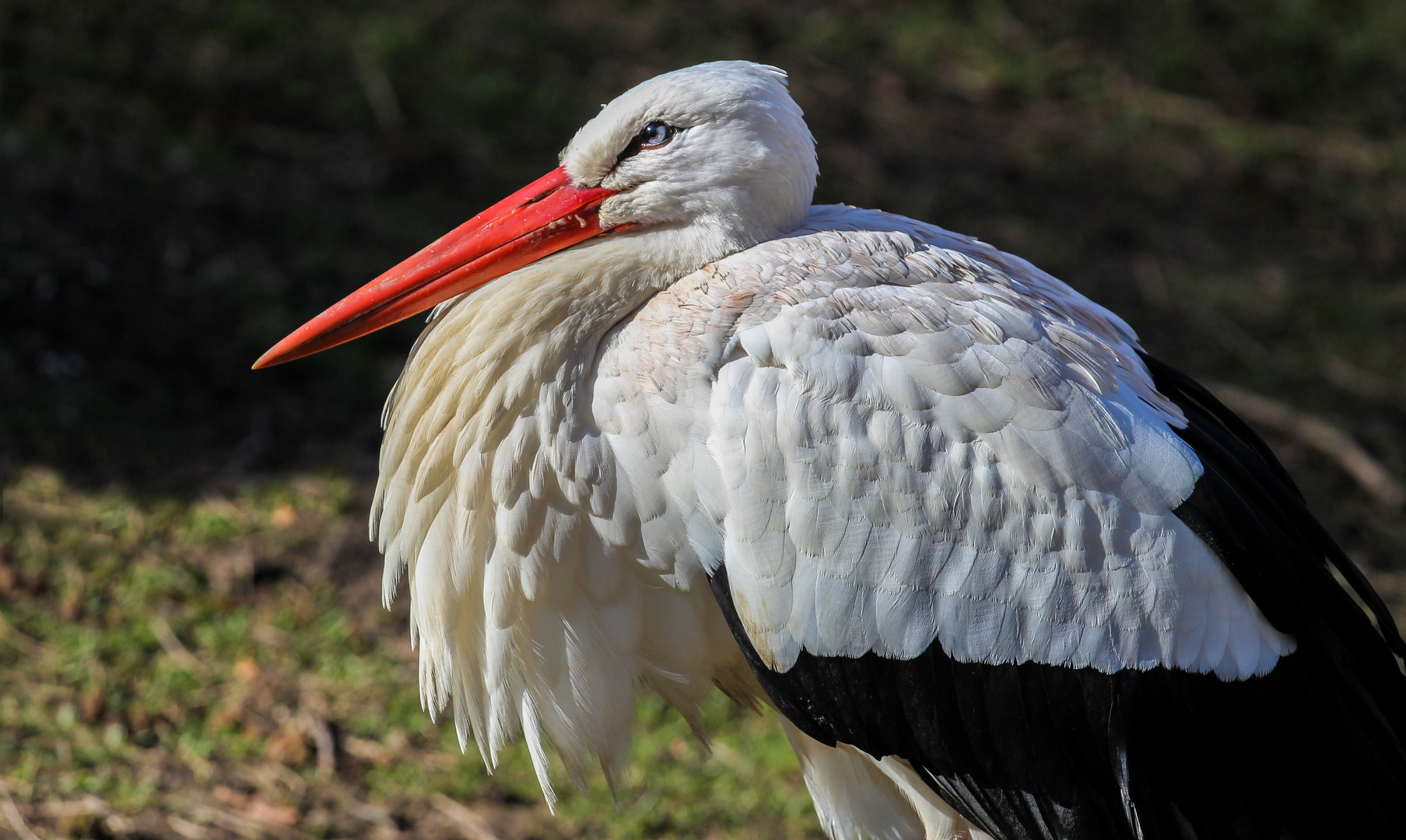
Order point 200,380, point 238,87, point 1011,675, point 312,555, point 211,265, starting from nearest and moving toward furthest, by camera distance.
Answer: point 1011,675
point 312,555
point 200,380
point 211,265
point 238,87

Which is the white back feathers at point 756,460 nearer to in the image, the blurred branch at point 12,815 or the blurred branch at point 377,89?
the blurred branch at point 12,815

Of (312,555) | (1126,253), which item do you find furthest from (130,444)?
(1126,253)

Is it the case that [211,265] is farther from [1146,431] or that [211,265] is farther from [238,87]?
[1146,431]

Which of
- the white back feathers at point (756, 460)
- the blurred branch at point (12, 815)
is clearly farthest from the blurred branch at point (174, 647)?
the white back feathers at point (756, 460)

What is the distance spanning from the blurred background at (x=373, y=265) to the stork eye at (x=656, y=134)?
151 centimetres

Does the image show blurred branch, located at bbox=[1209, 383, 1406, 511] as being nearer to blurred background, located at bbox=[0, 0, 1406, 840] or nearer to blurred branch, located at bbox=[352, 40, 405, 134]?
blurred background, located at bbox=[0, 0, 1406, 840]

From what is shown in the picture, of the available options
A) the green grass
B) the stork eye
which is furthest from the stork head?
the green grass

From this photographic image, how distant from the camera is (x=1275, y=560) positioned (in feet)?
6.28

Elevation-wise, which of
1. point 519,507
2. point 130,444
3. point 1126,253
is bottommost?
point 1126,253

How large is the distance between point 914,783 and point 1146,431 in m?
0.71

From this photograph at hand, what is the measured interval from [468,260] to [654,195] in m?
0.34

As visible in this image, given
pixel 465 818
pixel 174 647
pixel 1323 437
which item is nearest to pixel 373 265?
pixel 174 647

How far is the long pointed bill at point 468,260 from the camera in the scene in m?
2.12

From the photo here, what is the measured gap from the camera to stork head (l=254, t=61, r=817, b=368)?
202cm
